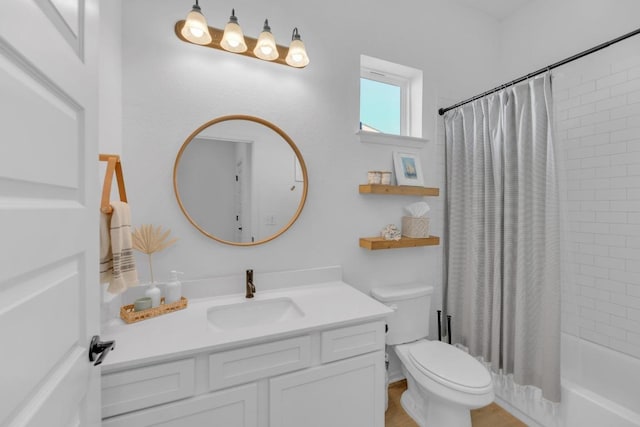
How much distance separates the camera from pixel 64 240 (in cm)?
57

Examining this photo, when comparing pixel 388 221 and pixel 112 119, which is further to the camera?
pixel 388 221

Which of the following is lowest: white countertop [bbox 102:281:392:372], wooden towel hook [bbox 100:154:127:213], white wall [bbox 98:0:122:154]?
white countertop [bbox 102:281:392:372]

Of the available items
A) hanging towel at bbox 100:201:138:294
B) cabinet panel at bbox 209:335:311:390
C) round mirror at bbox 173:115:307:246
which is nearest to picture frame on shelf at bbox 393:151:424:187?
round mirror at bbox 173:115:307:246

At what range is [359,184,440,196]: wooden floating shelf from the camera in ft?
5.86

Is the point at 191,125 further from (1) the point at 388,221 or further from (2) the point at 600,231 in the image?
(2) the point at 600,231

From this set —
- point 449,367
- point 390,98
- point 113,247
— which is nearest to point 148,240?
point 113,247

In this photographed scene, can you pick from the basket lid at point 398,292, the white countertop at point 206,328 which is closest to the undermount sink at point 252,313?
the white countertop at point 206,328

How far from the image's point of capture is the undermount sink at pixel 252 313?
4.60ft

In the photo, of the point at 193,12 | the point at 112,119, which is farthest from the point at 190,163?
the point at 193,12

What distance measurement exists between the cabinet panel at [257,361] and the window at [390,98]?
4.82 feet

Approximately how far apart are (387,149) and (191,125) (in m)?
1.25

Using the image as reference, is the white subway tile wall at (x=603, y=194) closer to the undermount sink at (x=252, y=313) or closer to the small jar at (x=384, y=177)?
the small jar at (x=384, y=177)

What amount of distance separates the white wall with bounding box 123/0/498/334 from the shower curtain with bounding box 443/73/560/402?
174 millimetres

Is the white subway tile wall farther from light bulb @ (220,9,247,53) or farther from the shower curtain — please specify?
light bulb @ (220,9,247,53)
